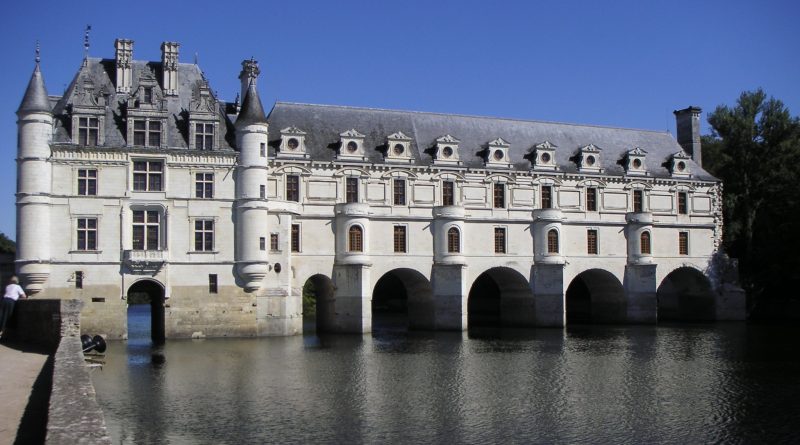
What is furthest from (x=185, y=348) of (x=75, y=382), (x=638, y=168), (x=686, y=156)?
(x=686, y=156)

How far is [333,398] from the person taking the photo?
22.1 m

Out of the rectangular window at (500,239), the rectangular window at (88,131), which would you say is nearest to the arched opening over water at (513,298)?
the rectangular window at (500,239)

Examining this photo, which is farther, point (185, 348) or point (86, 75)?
point (86, 75)

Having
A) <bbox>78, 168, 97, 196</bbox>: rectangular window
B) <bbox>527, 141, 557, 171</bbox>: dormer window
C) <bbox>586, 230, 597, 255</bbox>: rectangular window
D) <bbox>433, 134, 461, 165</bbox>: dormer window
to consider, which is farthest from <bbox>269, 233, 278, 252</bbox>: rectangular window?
<bbox>586, 230, 597, 255</bbox>: rectangular window

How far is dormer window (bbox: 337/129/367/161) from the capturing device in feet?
143

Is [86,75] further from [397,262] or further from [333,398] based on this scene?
[333,398]

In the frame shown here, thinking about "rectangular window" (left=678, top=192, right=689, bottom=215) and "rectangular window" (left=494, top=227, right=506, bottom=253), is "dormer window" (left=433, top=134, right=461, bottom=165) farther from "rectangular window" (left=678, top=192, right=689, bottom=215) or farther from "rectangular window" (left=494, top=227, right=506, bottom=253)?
"rectangular window" (left=678, top=192, right=689, bottom=215)

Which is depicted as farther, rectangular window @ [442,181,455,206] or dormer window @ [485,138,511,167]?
dormer window @ [485,138,511,167]

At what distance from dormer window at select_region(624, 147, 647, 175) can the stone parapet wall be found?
3465 cm

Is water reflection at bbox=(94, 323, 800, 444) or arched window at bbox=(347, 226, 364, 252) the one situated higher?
arched window at bbox=(347, 226, 364, 252)

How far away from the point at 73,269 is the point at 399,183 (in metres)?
16.8

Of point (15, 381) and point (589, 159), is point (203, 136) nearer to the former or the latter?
point (15, 381)

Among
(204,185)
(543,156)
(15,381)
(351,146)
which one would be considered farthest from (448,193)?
(15,381)

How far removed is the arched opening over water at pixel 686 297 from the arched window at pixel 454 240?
15.5 metres
